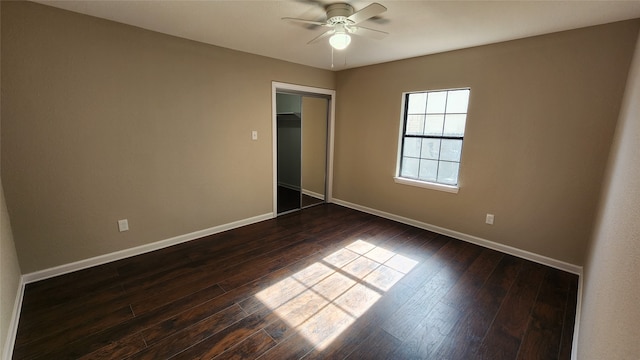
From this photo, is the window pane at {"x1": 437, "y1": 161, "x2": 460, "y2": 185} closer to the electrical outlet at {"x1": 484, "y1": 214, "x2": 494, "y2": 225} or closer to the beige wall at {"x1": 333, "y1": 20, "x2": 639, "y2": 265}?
the beige wall at {"x1": 333, "y1": 20, "x2": 639, "y2": 265}

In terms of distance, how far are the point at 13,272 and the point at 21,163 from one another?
89 cm

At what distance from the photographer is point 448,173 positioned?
365cm

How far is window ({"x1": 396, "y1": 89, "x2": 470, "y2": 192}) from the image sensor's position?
11.5ft

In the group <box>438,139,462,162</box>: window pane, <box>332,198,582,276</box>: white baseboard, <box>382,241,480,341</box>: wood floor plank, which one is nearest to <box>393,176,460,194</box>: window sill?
<box>438,139,462,162</box>: window pane

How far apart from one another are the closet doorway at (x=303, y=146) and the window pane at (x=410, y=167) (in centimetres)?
139

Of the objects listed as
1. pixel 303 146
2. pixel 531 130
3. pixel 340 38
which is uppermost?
pixel 340 38

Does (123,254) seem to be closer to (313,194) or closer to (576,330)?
(313,194)

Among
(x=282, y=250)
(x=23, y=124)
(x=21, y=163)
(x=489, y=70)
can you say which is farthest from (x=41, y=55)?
(x=489, y=70)

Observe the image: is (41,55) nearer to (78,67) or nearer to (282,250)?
(78,67)

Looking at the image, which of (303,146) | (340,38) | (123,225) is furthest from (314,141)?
(123,225)

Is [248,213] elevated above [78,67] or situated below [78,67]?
below

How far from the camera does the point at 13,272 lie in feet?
6.87

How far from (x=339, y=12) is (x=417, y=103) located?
7.05 feet

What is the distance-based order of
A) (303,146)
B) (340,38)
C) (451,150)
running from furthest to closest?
1. (303,146)
2. (451,150)
3. (340,38)
